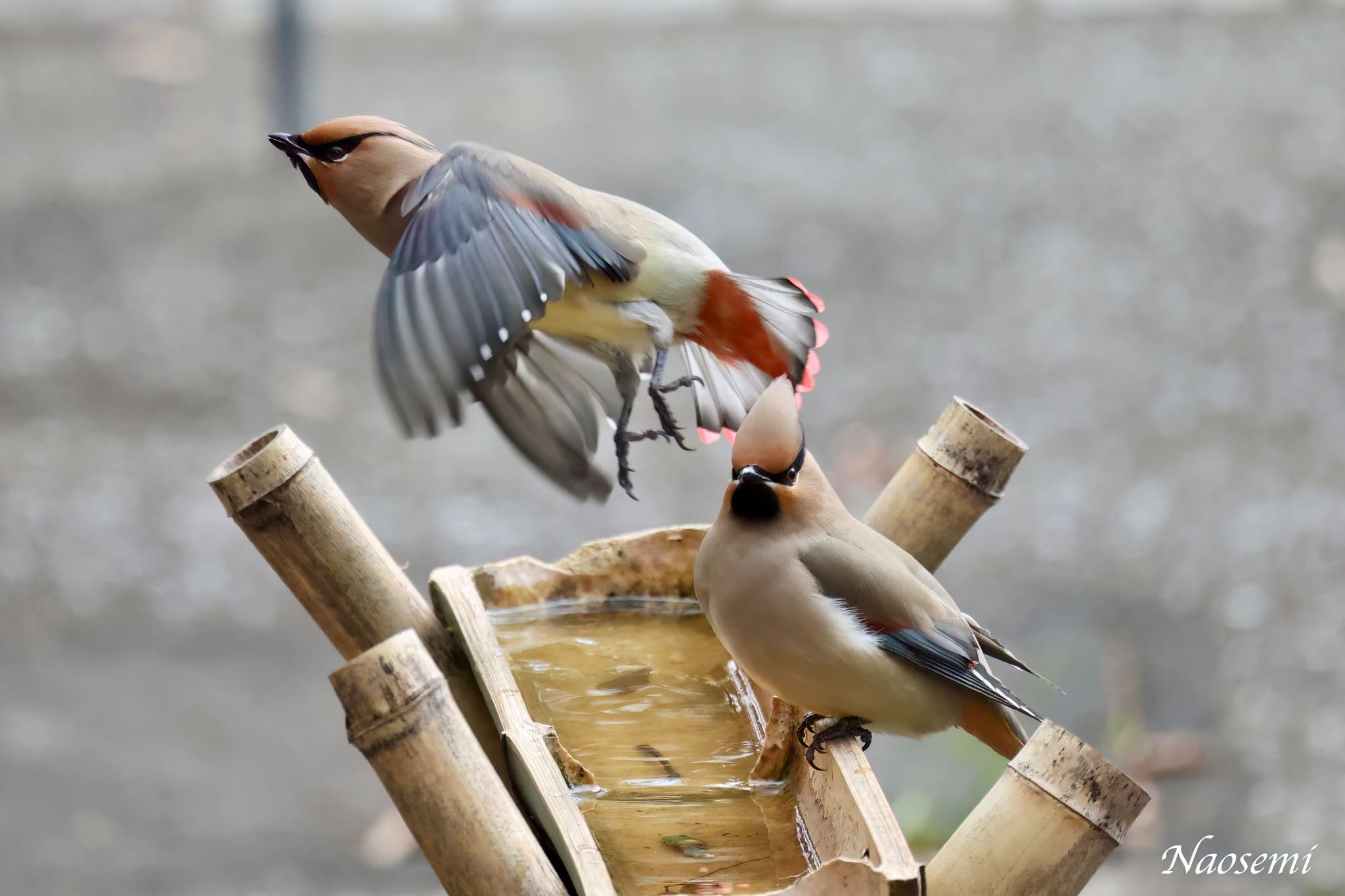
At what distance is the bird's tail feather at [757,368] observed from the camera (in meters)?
2.18

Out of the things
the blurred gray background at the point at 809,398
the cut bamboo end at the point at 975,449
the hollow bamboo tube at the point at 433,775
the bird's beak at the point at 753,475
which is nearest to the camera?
the hollow bamboo tube at the point at 433,775

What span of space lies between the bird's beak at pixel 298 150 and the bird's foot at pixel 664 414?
0.51 m

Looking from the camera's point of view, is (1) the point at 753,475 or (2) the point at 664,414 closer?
(1) the point at 753,475

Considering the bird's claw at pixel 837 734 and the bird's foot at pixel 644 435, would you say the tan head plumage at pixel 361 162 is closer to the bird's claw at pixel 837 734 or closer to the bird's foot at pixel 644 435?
the bird's foot at pixel 644 435

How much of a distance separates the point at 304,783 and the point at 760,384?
2565 mm

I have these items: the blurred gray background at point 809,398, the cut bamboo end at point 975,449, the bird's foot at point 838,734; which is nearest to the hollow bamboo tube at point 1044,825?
the bird's foot at point 838,734

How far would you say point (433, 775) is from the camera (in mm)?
1737

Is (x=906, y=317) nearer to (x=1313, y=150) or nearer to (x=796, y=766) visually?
(x=1313, y=150)

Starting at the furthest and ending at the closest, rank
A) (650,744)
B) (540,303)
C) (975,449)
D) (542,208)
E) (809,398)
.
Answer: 1. (809,398)
2. (975,449)
3. (650,744)
4. (542,208)
5. (540,303)

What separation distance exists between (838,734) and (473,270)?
2.55 ft

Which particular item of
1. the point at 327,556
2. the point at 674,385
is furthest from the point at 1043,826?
the point at 327,556

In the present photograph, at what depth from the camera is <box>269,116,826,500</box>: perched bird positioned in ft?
5.90

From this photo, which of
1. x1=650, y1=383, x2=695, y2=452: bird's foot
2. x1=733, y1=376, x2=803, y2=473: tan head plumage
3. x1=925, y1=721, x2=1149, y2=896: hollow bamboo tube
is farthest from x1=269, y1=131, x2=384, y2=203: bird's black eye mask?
x1=925, y1=721, x2=1149, y2=896: hollow bamboo tube

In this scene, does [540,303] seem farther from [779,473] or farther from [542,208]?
[779,473]
